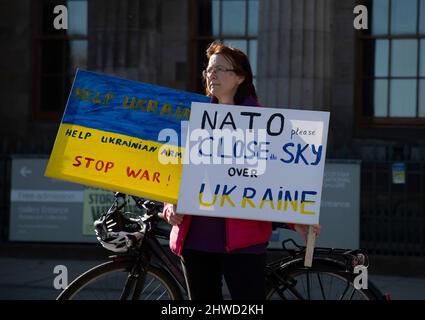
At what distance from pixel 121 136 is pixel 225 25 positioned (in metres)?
9.87

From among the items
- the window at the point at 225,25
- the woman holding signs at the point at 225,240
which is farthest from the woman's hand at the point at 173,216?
the window at the point at 225,25

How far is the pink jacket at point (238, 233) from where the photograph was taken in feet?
15.2

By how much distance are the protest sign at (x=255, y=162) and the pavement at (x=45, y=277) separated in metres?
4.74

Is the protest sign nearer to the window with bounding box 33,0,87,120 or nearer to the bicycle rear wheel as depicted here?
the bicycle rear wheel

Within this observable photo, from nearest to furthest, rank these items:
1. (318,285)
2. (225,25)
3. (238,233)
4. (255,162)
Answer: (238,233) < (255,162) < (318,285) < (225,25)

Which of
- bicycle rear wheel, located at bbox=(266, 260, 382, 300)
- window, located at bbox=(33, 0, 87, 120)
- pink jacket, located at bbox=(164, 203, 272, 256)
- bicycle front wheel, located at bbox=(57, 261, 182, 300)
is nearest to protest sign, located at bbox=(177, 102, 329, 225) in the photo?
pink jacket, located at bbox=(164, 203, 272, 256)

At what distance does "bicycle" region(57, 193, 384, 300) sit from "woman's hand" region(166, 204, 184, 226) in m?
0.38

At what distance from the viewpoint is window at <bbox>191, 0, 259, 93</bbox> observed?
14.5 metres

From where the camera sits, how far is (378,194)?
445 inches

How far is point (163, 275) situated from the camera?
514 centimetres

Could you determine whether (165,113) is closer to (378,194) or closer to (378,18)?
(378,194)

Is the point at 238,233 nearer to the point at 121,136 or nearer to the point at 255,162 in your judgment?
the point at 255,162

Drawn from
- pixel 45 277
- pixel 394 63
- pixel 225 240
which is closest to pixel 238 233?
pixel 225 240
